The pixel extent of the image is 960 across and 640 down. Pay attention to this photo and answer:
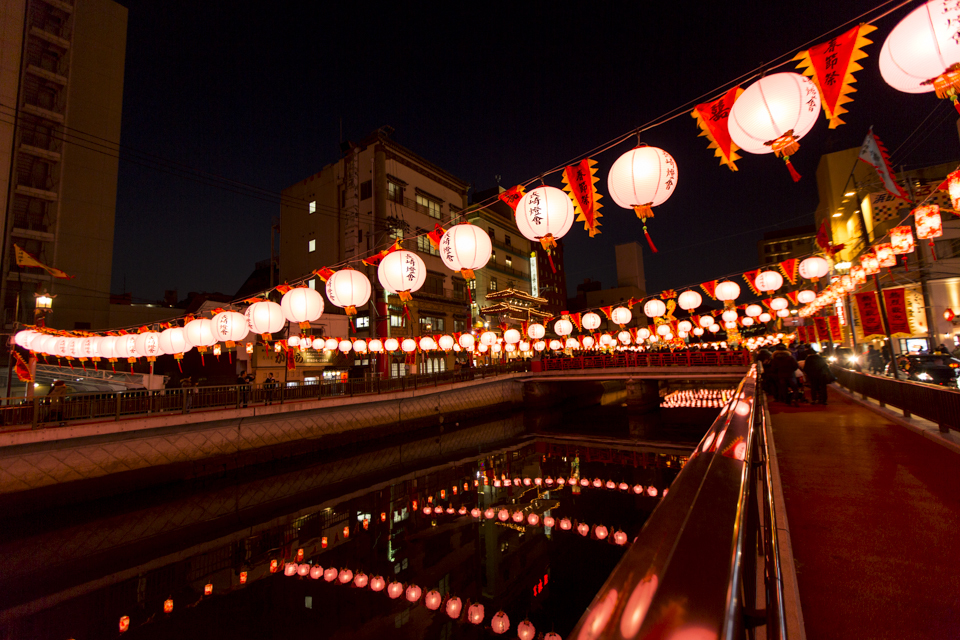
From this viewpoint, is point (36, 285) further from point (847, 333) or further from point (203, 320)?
point (847, 333)

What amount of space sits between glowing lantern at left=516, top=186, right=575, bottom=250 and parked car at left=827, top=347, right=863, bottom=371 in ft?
79.8

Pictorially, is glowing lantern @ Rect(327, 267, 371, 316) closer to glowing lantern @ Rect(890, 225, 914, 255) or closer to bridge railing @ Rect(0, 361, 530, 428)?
bridge railing @ Rect(0, 361, 530, 428)

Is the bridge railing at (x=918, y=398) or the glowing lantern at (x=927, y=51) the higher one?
the glowing lantern at (x=927, y=51)

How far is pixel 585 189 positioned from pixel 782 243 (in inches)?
2991

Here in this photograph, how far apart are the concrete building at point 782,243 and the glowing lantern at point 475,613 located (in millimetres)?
74166

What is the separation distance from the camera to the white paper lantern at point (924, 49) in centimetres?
446

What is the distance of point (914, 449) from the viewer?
6.47 metres

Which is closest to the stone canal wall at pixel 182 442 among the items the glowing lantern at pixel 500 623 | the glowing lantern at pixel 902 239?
the glowing lantern at pixel 500 623

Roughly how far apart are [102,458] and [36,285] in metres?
21.3

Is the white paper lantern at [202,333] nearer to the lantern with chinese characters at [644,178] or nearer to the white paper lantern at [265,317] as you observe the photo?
the white paper lantern at [265,317]

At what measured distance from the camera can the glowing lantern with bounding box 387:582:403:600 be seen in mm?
7463

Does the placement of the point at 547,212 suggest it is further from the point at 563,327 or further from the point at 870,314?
the point at 563,327

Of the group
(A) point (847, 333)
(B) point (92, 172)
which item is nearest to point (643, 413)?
(A) point (847, 333)

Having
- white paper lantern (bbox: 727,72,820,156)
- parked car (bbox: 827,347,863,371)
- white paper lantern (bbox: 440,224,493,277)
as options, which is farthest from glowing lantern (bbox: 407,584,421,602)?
parked car (bbox: 827,347,863,371)
